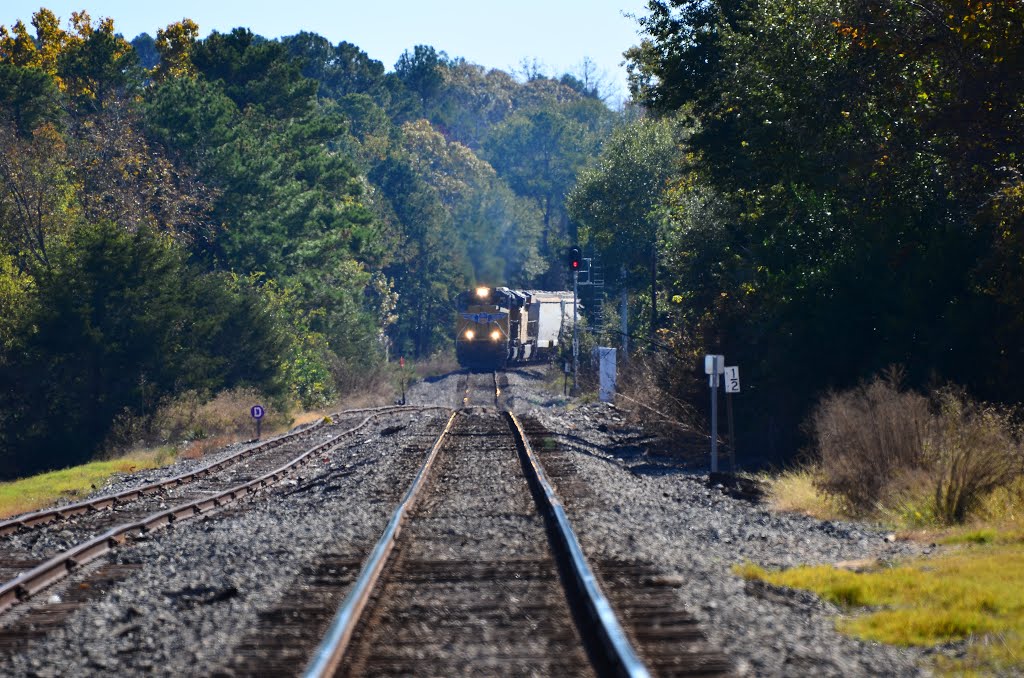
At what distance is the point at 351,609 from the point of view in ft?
27.8

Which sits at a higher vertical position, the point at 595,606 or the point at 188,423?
the point at 595,606

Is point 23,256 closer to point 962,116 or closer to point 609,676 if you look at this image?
point 962,116

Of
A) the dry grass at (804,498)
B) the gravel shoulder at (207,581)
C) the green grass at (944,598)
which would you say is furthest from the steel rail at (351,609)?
the dry grass at (804,498)

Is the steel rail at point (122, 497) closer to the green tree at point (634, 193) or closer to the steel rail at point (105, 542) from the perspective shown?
the steel rail at point (105, 542)

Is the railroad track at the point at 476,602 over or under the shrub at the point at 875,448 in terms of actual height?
under

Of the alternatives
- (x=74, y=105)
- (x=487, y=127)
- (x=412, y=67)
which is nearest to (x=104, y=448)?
(x=74, y=105)

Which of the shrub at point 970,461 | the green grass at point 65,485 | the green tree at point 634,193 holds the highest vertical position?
the green tree at point 634,193

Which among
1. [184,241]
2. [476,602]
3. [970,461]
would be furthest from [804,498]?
[184,241]

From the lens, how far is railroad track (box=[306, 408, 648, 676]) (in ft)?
A: 24.7

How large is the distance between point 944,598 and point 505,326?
56.4 meters

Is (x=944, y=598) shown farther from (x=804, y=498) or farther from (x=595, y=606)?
(x=804, y=498)

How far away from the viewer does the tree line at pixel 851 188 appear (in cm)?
2005

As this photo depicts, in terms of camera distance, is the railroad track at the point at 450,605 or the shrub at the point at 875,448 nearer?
the railroad track at the point at 450,605

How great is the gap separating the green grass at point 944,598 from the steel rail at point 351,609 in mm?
3418
